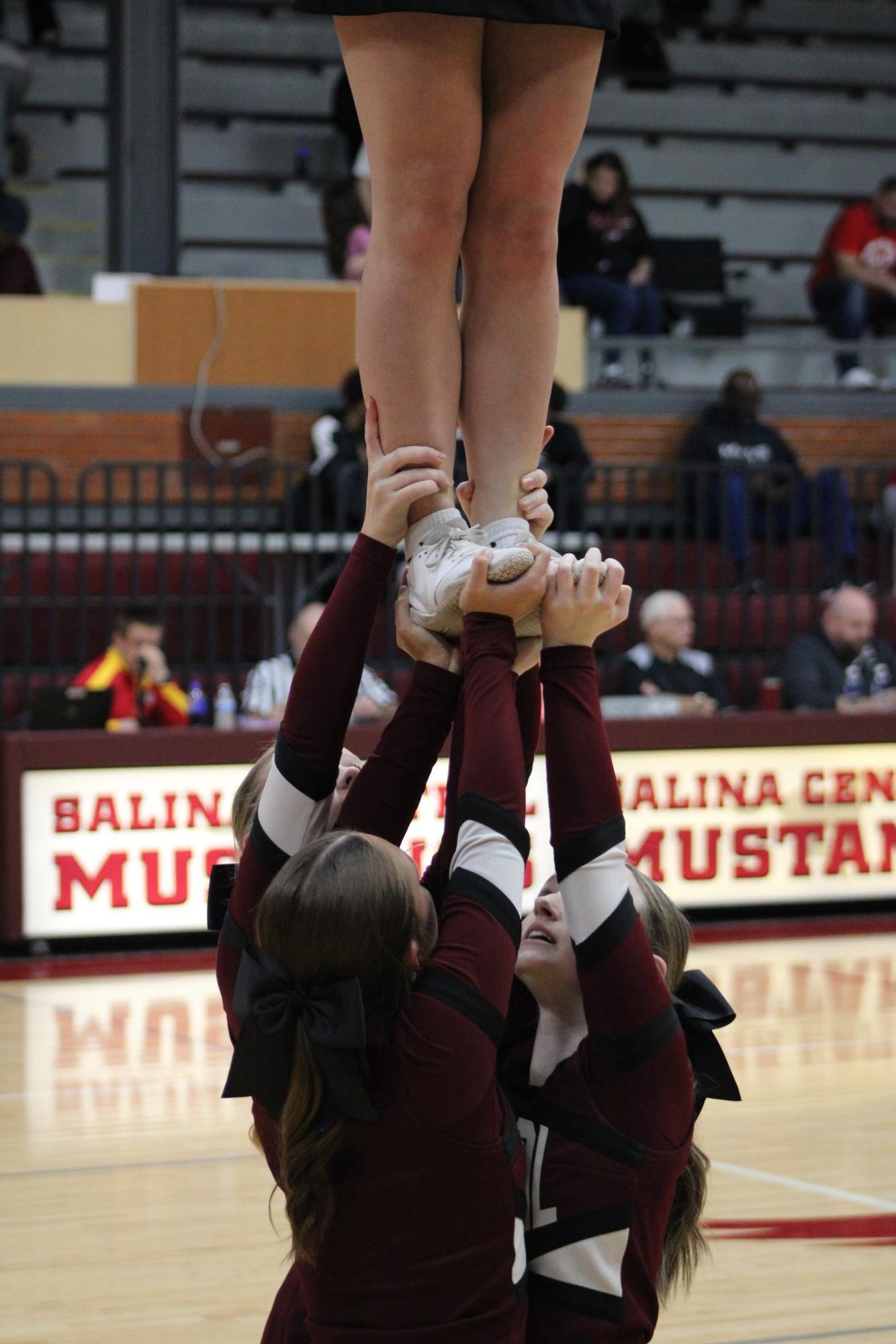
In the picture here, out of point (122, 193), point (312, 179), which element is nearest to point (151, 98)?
point (122, 193)

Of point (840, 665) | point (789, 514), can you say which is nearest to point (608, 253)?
point (789, 514)

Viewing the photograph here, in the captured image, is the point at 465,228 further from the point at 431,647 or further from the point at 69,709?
the point at 69,709

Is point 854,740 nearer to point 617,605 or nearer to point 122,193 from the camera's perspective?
point 122,193

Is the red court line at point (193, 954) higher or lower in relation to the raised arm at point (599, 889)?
lower

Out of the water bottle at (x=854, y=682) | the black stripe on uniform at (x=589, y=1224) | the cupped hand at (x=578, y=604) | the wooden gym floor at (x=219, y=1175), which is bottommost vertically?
the wooden gym floor at (x=219, y=1175)

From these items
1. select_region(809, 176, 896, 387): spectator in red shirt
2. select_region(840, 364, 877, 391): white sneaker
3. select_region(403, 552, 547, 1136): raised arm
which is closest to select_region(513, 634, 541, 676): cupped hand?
select_region(403, 552, 547, 1136): raised arm

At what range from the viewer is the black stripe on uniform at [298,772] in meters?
2.12

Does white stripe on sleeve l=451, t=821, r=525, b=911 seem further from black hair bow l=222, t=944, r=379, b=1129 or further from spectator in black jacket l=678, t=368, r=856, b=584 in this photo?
spectator in black jacket l=678, t=368, r=856, b=584

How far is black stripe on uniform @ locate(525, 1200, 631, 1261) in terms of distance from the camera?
204 centimetres

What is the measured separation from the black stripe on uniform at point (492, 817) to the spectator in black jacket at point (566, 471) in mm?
4893

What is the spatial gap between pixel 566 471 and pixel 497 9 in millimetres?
5503

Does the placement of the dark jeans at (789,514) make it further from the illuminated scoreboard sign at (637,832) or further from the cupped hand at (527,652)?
the cupped hand at (527,652)

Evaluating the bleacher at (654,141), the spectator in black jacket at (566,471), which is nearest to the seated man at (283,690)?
the spectator in black jacket at (566,471)

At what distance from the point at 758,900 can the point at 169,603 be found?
8.09 ft
